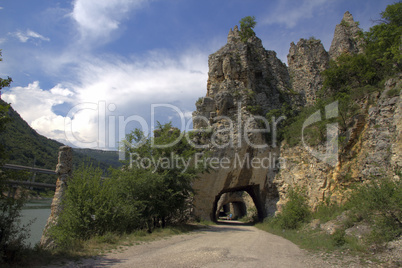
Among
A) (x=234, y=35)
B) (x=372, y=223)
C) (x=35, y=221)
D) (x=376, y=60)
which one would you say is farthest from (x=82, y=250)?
(x=234, y=35)

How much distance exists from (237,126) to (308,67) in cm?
1288

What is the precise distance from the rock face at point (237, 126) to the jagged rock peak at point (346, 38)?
22.0 ft

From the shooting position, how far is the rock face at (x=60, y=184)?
11.7 metres

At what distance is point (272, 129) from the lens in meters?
26.8

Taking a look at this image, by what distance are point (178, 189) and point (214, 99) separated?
1333 centimetres

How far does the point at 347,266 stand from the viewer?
7.27 metres

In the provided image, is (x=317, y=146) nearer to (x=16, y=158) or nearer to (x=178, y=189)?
(x=178, y=189)

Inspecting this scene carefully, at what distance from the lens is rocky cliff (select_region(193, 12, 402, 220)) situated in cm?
1482

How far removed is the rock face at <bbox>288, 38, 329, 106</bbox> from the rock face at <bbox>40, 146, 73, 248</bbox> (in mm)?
25293

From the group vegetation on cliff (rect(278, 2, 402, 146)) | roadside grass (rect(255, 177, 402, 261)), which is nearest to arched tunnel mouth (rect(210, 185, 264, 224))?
vegetation on cliff (rect(278, 2, 402, 146))

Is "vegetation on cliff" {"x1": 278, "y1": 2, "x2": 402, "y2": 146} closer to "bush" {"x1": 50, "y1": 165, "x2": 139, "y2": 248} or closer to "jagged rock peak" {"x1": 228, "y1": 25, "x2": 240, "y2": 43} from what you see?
"jagged rock peak" {"x1": 228, "y1": 25, "x2": 240, "y2": 43}

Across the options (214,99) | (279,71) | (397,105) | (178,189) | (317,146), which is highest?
(279,71)

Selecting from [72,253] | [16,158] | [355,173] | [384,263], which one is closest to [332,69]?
[355,173]

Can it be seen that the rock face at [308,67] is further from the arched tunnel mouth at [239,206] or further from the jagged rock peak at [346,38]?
the arched tunnel mouth at [239,206]
